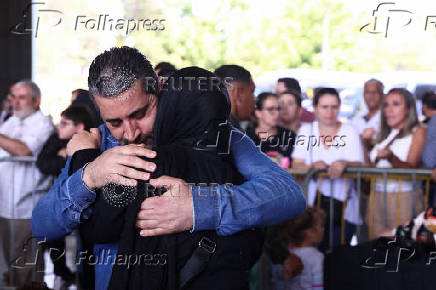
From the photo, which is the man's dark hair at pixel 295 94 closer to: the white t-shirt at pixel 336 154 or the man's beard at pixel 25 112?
the white t-shirt at pixel 336 154

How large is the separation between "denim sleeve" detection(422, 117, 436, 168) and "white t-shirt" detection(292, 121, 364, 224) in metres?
0.54

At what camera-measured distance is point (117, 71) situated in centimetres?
197

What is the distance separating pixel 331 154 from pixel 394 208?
678 mm

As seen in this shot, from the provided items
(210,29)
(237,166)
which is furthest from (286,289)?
(210,29)

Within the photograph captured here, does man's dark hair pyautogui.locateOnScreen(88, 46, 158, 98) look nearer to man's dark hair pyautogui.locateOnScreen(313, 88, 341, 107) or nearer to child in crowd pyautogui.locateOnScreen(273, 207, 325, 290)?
child in crowd pyautogui.locateOnScreen(273, 207, 325, 290)

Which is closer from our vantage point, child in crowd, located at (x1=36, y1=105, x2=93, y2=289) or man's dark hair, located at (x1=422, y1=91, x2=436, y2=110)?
child in crowd, located at (x1=36, y1=105, x2=93, y2=289)

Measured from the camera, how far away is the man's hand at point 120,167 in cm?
183

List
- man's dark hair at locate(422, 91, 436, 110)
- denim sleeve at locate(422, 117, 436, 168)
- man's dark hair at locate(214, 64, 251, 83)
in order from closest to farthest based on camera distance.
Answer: man's dark hair at locate(214, 64, 251, 83) < denim sleeve at locate(422, 117, 436, 168) < man's dark hair at locate(422, 91, 436, 110)

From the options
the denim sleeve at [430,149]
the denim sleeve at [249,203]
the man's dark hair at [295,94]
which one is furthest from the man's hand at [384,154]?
the denim sleeve at [249,203]

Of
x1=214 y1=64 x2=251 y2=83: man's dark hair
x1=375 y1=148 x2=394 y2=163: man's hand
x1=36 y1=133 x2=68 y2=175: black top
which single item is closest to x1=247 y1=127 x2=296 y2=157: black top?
x1=375 y1=148 x2=394 y2=163: man's hand

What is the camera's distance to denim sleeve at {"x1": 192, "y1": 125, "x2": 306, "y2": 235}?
1920mm

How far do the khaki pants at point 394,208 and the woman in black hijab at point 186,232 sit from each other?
11.7 ft

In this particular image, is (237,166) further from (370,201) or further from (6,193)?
(6,193)

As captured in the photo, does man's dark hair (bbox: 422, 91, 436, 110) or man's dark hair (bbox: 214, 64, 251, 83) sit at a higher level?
man's dark hair (bbox: 214, 64, 251, 83)
